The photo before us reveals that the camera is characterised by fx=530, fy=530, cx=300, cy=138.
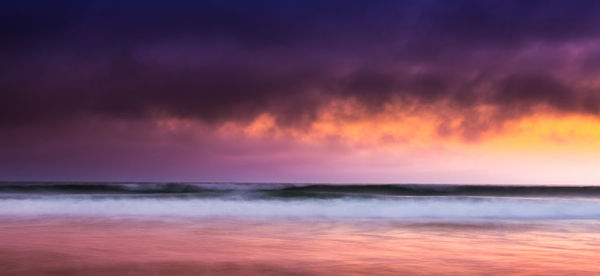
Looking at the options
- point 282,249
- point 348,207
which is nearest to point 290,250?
point 282,249

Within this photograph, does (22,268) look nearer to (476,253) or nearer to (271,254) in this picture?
(271,254)

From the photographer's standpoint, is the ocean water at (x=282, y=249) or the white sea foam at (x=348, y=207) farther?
the white sea foam at (x=348, y=207)

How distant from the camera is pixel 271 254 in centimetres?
561

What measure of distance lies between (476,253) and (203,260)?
115 inches

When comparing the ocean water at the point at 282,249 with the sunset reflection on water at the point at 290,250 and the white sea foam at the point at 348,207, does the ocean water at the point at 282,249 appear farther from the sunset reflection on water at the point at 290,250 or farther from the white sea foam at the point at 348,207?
the white sea foam at the point at 348,207

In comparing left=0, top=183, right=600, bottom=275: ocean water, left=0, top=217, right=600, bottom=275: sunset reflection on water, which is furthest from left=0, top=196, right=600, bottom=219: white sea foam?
left=0, top=217, right=600, bottom=275: sunset reflection on water

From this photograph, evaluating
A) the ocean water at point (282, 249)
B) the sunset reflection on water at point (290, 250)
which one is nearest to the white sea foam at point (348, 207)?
the ocean water at point (282, 249)

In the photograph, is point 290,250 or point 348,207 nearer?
point 290,250

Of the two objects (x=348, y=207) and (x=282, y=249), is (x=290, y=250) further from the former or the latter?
(x=348, y=207)

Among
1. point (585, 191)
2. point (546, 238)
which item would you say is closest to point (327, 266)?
point (546, 238)

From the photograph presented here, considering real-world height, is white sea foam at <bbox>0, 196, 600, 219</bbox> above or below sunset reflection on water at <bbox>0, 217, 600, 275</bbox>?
above

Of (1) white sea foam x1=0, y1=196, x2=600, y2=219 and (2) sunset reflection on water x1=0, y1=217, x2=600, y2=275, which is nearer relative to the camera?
(2) sunset reflection on water x1=0, y1=217, x2=600, y2=275

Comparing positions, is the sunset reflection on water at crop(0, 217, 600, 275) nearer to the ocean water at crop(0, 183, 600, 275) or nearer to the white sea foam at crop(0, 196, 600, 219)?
the ocean water at crop(0, 183, 600, 275)

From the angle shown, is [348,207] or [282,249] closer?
[282,249]
